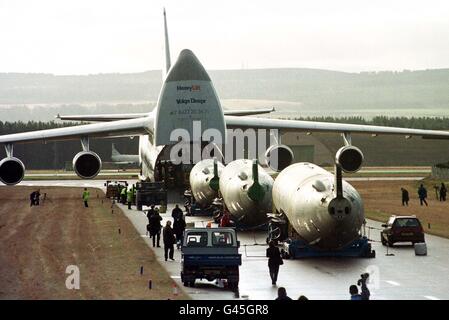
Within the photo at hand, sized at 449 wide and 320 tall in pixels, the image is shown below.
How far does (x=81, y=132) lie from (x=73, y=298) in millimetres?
33380

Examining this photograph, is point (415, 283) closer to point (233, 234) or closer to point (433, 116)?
point (233, 234)

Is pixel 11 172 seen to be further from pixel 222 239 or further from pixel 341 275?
pixel 341 275

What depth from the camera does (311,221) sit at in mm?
32312

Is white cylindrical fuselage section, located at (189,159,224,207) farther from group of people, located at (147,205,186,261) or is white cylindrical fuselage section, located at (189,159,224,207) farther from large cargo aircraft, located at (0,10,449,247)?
group of people, located at (147,205,186,261)

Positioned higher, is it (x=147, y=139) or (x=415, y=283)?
(x=147, y=139)

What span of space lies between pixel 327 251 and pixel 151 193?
2169 cm

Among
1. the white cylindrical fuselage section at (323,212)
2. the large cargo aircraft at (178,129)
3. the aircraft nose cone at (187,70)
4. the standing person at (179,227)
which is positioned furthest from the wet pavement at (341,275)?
the aircraft nose cone at (187,70)

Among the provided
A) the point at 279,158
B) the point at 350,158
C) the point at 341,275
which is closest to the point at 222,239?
the point at 341,275

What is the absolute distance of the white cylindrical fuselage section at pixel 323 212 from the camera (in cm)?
3161

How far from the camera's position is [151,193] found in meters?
54.4

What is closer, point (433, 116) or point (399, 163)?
point (399, 163)

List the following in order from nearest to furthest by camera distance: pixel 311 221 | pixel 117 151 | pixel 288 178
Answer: pixel 311 221 < pixel 288 178 < pixel 117 151

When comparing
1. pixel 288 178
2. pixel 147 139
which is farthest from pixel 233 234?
pixel 147 139

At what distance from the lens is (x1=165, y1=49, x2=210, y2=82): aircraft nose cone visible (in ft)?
182
